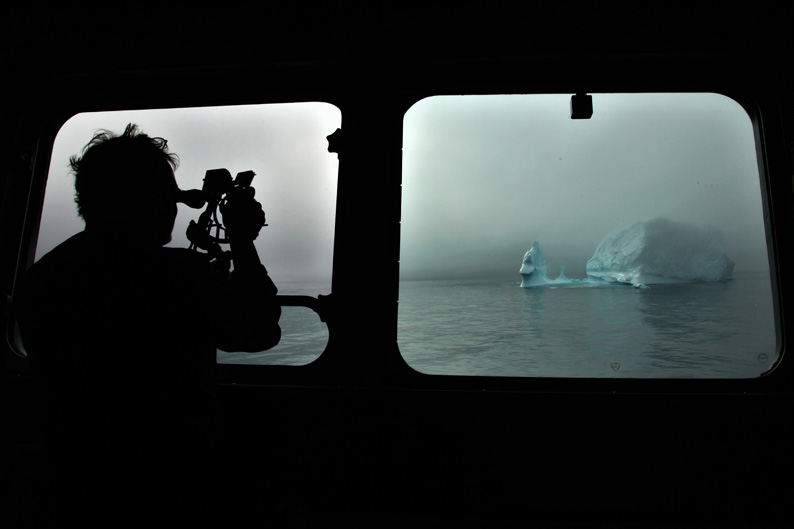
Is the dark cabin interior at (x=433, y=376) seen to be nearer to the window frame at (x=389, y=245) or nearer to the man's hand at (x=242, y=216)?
the window frame at (x=389, y=245)

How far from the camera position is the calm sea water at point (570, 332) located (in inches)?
58.0

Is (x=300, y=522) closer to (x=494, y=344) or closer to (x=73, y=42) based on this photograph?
(x=494, y=344)

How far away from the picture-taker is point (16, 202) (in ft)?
5.74

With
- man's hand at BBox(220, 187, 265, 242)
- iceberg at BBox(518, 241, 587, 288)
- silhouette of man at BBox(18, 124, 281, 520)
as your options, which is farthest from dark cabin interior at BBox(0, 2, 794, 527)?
silhouette of man at BBox(18, 124, 281, 520)

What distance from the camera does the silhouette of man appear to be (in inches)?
24.2

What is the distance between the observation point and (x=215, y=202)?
0.99 m

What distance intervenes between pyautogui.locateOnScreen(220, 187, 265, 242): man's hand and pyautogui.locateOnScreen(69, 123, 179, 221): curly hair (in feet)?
0.57

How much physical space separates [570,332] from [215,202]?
4.64ft

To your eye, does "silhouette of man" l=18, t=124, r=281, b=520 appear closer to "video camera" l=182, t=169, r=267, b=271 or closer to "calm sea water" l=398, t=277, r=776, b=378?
"video camera" l=182, t=169, r=267, b=271

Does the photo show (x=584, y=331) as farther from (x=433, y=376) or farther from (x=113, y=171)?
(x=113, y=171)

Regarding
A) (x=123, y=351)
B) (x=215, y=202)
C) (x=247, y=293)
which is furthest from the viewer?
(x=215, y=202)

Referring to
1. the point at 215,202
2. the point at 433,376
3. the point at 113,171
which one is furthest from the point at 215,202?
the point at 433,376

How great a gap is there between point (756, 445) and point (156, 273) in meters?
1.78

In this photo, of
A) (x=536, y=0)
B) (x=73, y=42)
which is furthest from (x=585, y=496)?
(x=73, y=42)
